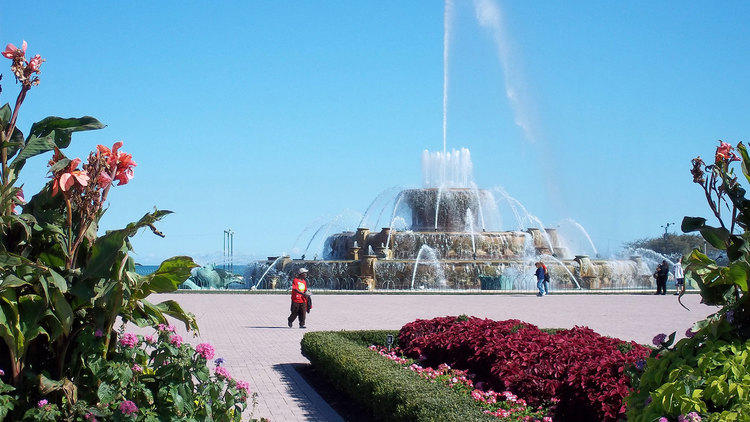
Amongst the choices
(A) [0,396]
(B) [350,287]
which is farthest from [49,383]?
(B) [350,287]

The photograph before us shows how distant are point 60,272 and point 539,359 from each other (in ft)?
14.6

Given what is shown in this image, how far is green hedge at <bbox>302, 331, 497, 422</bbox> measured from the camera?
17.9 ft

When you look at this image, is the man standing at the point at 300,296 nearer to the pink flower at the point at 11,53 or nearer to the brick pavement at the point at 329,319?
the brick pavement at the point at 329,319

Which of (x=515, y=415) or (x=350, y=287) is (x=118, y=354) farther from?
(x=350, y=287)

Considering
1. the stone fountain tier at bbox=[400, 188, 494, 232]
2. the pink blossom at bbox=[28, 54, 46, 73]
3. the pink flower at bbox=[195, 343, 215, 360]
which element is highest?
the stone fountain tier at bbox=[400, 188, 494, 232]

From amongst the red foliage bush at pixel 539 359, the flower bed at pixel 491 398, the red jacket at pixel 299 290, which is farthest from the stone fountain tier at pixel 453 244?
the flower bed at pixel 491 398

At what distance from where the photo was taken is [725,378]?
2840 millimetres

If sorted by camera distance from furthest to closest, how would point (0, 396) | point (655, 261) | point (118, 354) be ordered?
point (655, 261) → point (118, 354) → point (0, 396)

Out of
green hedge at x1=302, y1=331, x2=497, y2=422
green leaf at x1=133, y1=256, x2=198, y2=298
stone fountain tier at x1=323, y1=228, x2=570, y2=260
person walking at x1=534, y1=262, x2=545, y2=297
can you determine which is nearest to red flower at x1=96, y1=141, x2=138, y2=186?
green leaf at x1=133, y1=256, x2=198, y2=298

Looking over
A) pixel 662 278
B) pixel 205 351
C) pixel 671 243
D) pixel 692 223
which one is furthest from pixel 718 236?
pixel 671 243

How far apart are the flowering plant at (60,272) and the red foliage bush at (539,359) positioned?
3047 millimetres

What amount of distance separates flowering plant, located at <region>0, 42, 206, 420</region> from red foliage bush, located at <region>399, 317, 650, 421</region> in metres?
3.05

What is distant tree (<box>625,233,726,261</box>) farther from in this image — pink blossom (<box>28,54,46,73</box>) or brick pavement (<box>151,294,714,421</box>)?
pink blossom (<box>28,54,46,73</box>)

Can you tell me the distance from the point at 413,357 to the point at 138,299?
592 cm
